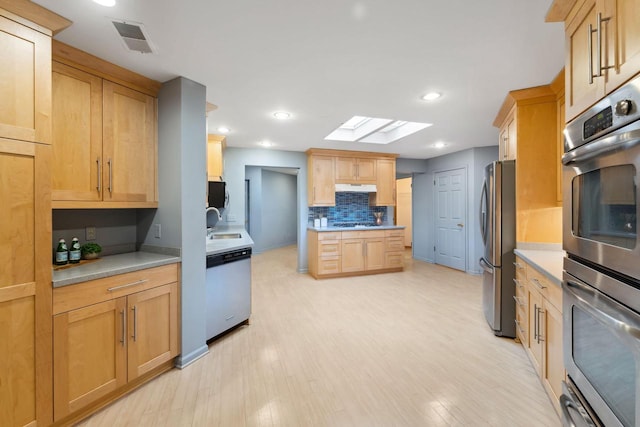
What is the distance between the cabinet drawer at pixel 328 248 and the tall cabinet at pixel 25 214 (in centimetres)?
364

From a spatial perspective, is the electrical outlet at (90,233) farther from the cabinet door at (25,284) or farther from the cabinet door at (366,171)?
the cabinet door at (366,171)

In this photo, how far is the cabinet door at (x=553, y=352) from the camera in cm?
158

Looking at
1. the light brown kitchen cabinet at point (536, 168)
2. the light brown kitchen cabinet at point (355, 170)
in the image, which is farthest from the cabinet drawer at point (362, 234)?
the light brown kitchen cabinet at point (536, 168)

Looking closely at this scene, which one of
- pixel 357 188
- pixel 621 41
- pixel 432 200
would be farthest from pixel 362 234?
pixel 621 41

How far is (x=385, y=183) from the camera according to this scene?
5.57 metres

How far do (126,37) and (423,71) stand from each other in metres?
2.07

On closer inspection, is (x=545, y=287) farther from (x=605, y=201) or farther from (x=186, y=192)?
(x=186, y=192)

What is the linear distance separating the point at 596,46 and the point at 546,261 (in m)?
1.48

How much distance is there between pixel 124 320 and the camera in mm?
1814

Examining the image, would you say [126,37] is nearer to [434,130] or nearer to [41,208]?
[41,208]

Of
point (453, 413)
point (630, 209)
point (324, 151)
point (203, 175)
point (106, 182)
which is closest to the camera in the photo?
point (630, 209)

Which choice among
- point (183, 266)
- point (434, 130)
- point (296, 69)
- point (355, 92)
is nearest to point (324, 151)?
point (434, 130)

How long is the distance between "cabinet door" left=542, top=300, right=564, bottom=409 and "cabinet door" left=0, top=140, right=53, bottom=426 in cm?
284

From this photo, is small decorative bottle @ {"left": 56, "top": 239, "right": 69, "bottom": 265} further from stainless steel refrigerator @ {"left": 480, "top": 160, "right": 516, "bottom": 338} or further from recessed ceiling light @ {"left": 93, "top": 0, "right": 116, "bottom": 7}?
stainless steel refrigerator @ {"left": 480, "top": 160, "right": 516, "bottom": 338}
